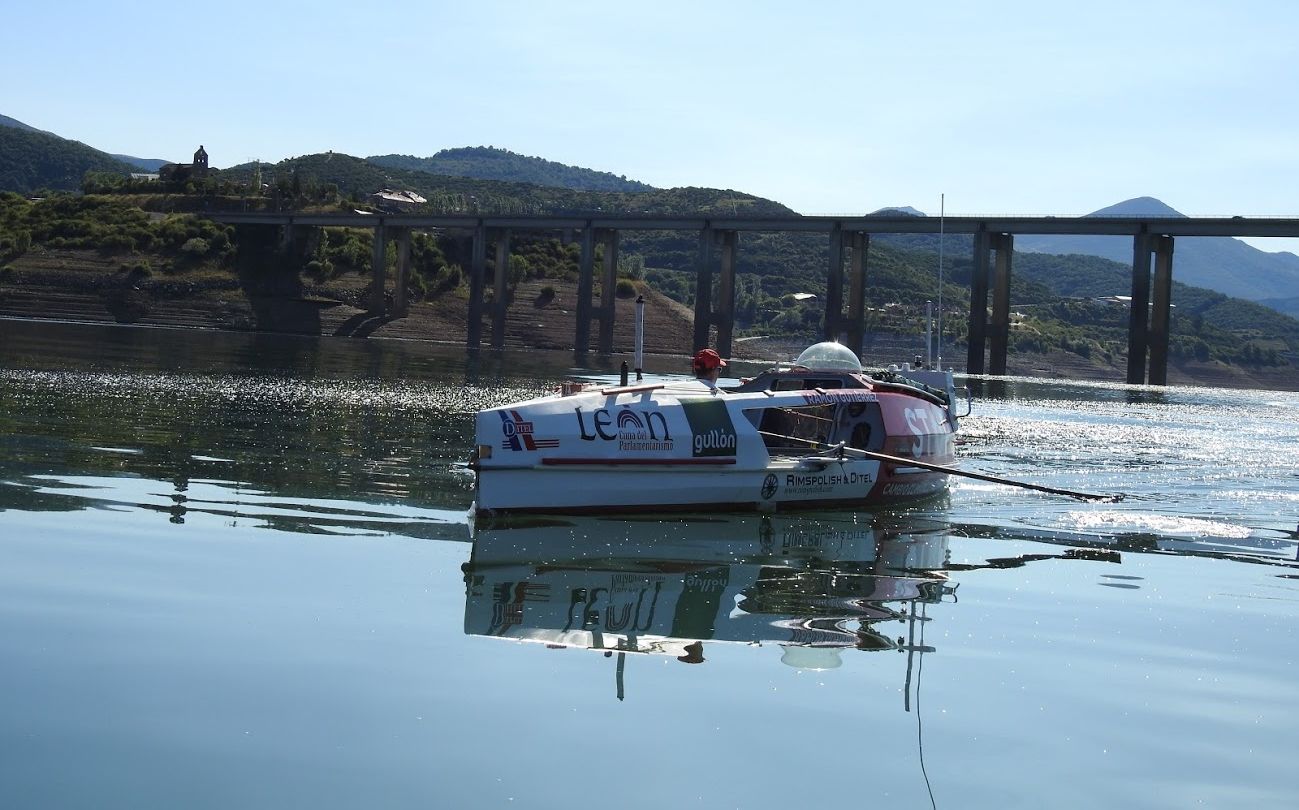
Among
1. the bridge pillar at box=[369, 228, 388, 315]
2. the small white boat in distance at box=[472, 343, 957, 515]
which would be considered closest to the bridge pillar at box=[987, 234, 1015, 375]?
the bridge pillar at box=[369, 228, 388, 315]

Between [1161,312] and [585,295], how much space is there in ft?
169

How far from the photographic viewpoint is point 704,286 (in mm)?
139375

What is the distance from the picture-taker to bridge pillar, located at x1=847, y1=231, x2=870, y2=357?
130000 mm

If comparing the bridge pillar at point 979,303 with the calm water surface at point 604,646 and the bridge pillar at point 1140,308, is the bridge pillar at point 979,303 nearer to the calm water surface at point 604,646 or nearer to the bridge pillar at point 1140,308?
the bridge pillar at point 1140,308

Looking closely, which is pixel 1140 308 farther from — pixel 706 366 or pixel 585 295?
pixel 706 366

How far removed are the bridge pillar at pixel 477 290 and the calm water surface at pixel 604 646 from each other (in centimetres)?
10777

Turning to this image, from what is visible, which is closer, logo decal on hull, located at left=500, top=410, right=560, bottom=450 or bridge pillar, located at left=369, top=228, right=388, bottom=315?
logo decal on hull, located at left=500, top=410, right=560, bottom=450

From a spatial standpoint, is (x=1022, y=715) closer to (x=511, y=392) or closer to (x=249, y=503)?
(x=249, y=503)

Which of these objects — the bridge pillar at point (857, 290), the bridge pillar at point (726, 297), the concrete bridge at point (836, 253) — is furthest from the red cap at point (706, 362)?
the bridge pillar at point (726, 297)

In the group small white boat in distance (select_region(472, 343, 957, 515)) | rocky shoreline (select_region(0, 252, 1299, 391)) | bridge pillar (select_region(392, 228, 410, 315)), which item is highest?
bridge pillar (select_region(392, 228, 410, 315))

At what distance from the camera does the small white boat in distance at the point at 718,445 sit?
2147 cm

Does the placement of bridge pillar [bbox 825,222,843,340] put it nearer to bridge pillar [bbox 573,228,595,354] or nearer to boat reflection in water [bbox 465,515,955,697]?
bridge pillar [bbox 573,228,595,354]

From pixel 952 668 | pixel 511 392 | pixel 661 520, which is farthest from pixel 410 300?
pixel 952 668

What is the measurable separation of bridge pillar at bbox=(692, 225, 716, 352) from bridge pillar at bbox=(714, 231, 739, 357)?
105 cm
